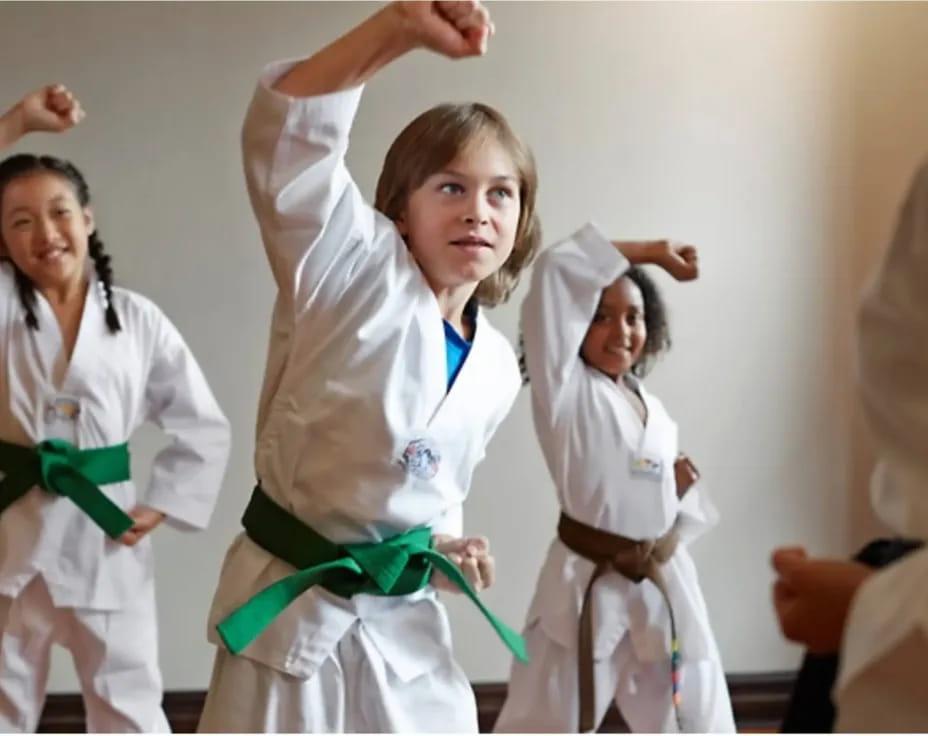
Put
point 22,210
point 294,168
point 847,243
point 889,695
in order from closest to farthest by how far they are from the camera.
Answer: point 889,695
point 294,168
point 22,210
point 847,243

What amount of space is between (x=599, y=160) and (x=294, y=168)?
2.34ft

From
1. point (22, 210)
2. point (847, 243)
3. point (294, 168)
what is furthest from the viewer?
point (847, 243)

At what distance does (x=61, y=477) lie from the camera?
114 cm

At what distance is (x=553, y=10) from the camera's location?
1.31 metres

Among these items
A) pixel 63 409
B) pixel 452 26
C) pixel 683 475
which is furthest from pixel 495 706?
pixel 452 26

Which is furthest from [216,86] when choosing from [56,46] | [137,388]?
[137,388]

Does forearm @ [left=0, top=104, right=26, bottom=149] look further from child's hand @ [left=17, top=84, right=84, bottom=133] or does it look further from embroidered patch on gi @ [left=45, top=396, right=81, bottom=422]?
embroidered patch on gi @ [left=45, top=396, right=81, bottom=422]

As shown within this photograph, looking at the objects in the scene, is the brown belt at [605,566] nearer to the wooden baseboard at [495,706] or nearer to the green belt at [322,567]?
the wooden baseboard at [495,706]

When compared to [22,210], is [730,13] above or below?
above

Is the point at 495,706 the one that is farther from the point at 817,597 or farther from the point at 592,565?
the point at 817,597

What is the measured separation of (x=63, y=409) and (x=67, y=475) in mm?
70

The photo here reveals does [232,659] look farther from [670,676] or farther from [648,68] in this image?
[648,68]

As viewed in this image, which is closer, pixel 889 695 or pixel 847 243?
pixel 889 695

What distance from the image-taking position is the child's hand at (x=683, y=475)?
126 centimetres
